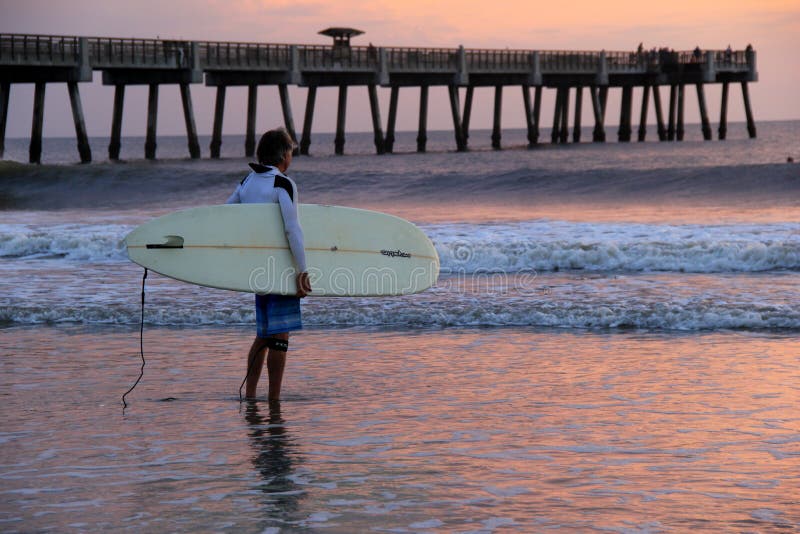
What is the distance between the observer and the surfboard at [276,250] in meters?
5.50

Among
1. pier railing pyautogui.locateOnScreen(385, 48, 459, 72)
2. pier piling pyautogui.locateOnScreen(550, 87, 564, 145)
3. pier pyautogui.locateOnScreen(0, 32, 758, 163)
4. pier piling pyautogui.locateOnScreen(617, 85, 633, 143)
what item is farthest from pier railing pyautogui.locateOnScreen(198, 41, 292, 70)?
pier piling pyautogui.locateOnScreen(617, 85, 633, 143)

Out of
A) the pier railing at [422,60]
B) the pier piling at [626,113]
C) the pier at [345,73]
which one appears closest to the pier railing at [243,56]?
the pier at [345,73]

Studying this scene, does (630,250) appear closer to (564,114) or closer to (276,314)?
(276,314)

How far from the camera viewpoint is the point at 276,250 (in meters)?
5.50

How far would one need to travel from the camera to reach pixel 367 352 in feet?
22.9

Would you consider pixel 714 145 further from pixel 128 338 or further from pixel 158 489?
pixel 158 489

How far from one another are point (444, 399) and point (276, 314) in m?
0.94

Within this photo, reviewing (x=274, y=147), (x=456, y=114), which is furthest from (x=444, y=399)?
(x=456, y=114)

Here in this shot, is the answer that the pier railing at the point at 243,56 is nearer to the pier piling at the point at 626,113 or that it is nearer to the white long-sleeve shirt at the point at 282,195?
the pier piling at the point at 626,113

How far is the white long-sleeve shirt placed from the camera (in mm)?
5188

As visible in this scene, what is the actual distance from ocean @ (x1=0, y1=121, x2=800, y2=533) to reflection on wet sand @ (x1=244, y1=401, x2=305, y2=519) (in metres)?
0.01

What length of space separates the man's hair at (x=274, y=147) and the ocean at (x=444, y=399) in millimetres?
1190

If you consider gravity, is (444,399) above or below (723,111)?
below

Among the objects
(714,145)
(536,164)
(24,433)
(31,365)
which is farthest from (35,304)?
(714,145)
